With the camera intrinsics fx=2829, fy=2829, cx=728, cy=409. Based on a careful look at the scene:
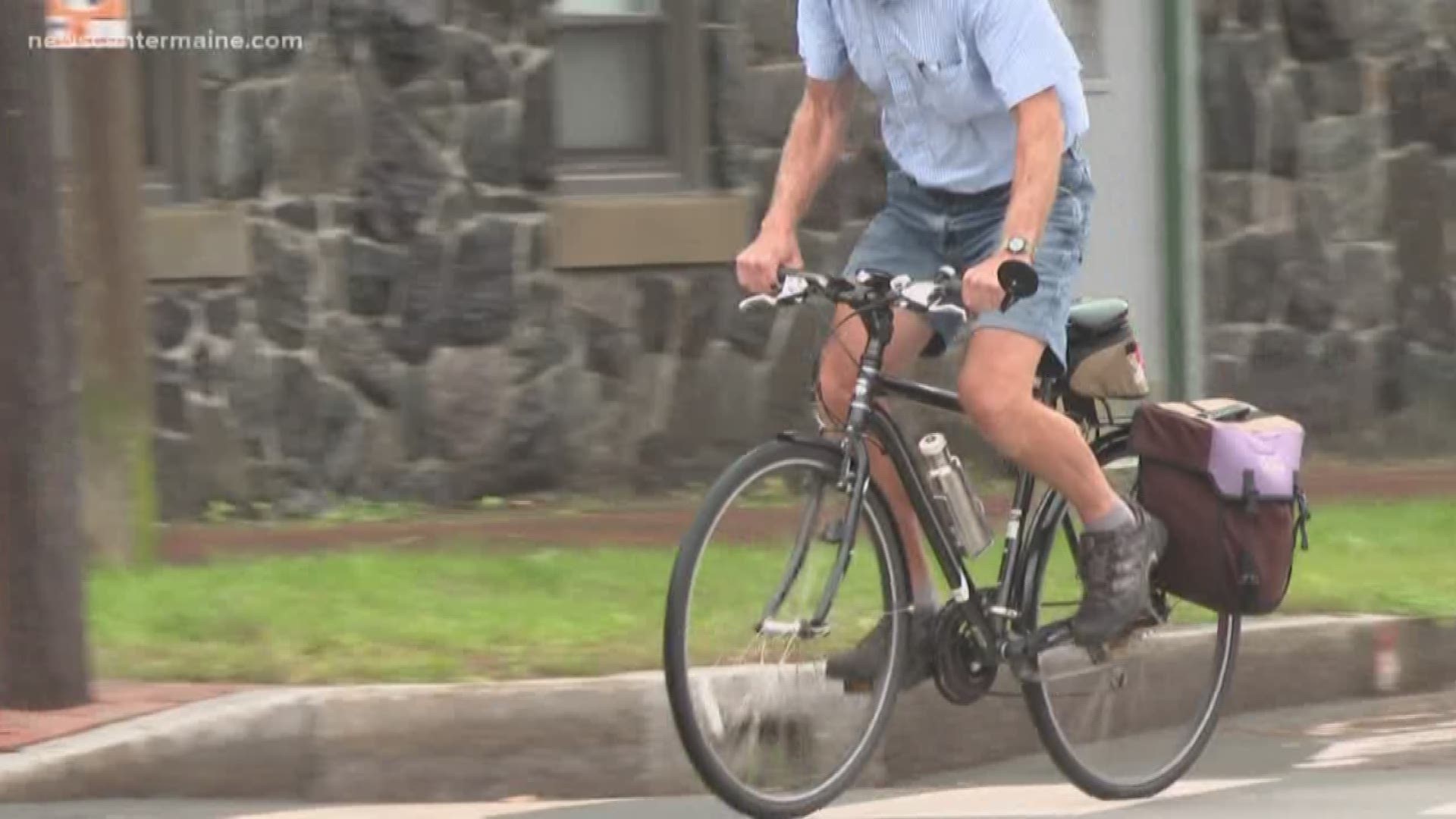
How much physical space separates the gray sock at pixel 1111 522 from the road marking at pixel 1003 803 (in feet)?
2.08

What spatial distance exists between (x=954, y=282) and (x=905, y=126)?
405 millimetres

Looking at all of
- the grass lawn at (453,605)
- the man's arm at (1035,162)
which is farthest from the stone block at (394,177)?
the man's arm at (1035,162)

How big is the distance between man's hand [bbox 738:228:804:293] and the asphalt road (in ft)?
3.77

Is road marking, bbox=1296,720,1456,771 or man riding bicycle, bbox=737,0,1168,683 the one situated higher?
man riding bicycle, bbox=737,0,1168,683

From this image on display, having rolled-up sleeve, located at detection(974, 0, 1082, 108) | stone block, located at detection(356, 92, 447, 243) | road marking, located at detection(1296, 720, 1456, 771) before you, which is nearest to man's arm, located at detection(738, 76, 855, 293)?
rolled-up sleeve, located at detection(974, 0, 1082, 108)

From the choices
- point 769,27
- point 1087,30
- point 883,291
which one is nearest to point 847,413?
point 883,291

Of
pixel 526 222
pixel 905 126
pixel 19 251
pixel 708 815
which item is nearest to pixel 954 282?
pixel 905 126

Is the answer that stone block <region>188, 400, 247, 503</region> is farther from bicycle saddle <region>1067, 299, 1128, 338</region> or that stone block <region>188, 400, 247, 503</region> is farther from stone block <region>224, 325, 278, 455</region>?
bicycle saddle <region>1067, 299, 1128, 338</region>

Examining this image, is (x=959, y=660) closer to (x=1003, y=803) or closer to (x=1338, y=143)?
(x=1003, y=803)

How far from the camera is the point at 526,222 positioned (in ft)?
34.9

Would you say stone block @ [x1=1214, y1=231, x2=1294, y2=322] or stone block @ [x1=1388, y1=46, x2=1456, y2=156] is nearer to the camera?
stone block @ [x1=1214, y1=231, x2=1294, y2=322]

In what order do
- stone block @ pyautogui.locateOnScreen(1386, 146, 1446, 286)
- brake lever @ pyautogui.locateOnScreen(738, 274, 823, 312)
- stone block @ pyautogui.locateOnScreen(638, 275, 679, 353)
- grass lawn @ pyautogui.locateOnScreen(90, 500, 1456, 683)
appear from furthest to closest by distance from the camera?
1. stone block @ pyautogui.locateOnScreen(1386, 146, 1446, 286)
2. stone block @ pyautogui.locateOnScreen(638, 275, 679, 353)
3. grass lawn @ pyautogui.locateOnScreen(90, 500, 1456, 683)
4. brake lever @ pyautogui.locateOnScreen(738, 274, 823, 312)

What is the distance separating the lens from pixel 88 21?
740 cm

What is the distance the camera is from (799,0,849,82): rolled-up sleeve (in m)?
5.93
